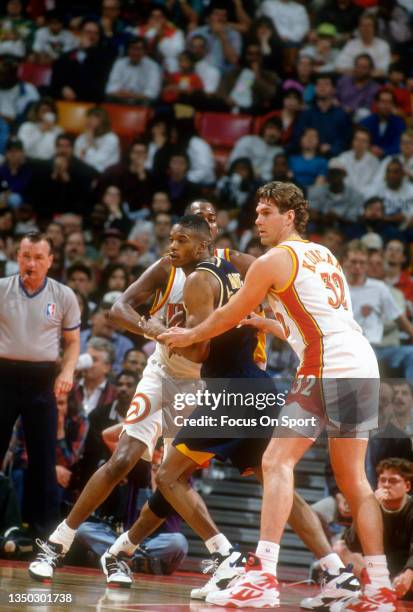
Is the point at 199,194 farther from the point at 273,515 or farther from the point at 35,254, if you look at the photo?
the point at 273,515

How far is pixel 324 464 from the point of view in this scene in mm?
9328

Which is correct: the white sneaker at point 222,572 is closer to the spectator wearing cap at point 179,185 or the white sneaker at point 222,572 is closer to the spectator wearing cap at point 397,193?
the spectator wearing cap at point 397,193

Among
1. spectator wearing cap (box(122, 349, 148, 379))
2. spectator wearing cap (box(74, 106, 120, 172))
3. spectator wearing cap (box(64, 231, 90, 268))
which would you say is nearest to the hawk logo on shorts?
spectator wearing cap (box(122, 349, 148, 379))

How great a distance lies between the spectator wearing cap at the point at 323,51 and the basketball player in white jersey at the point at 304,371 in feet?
31.2

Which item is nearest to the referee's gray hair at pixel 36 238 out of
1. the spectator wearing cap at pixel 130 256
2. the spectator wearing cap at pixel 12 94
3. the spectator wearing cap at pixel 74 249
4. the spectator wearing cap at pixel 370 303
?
the spectator wearing cap at pixel 370 303

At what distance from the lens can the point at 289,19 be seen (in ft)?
49.1

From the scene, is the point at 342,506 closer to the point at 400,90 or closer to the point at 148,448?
the point at 148,448

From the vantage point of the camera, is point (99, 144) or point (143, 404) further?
Result: point (99, 144)

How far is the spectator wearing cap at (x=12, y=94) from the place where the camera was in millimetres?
14500

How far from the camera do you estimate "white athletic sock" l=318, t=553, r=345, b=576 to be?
532 cm

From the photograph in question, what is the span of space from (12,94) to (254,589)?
11.1 m

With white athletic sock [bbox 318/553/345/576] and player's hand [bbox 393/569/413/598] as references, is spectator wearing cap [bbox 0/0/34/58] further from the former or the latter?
white athletic sock [bbox 318/553/345/576]

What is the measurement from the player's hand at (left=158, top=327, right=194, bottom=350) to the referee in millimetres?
1798

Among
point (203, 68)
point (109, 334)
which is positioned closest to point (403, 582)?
point (109, 334)
